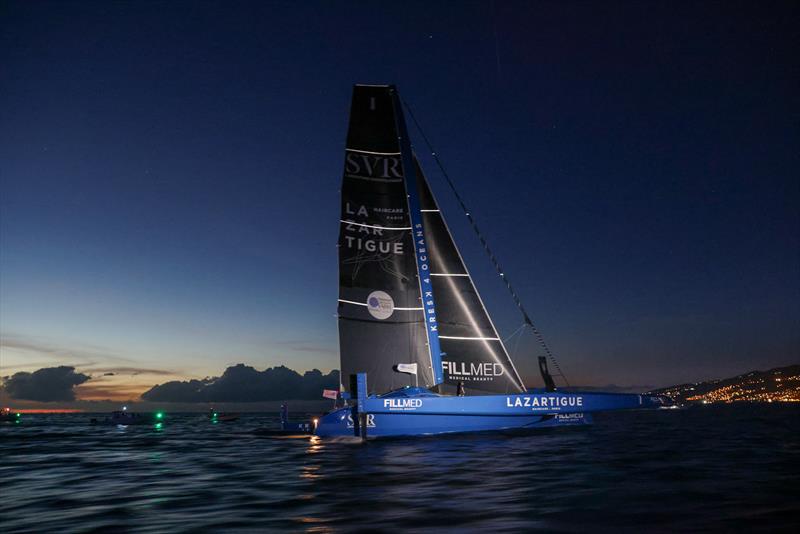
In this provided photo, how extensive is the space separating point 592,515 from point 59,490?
12033 millimetres

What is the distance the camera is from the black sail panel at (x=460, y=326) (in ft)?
98.6

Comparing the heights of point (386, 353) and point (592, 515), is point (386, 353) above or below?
above

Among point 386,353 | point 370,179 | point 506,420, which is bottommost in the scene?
point 506,420

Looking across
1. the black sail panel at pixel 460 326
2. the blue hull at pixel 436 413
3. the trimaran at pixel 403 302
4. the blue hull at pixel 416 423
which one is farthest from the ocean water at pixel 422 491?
the black sail panel at pixel 460 326

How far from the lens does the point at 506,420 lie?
88.8 feet

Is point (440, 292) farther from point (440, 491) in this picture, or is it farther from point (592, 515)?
point (592, 515)

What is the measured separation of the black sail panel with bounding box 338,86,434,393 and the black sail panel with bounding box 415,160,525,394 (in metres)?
1.57

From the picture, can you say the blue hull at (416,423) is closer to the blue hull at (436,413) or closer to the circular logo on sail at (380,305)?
the blue hull at (436,413)

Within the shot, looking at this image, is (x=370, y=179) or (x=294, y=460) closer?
(x=294, y=460)

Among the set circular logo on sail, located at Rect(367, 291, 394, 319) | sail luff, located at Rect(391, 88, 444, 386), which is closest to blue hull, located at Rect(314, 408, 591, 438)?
sail luff, located at Rect(391, 88, 444, 386)

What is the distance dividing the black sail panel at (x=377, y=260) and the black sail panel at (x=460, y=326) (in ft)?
5.17

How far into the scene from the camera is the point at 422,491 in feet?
45.3

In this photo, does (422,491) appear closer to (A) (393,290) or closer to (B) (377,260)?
(A) (393,290)

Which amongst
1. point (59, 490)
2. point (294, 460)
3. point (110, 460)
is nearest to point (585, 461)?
point (294, 460)
